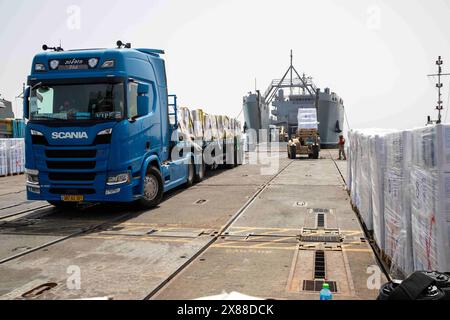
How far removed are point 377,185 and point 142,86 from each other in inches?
230

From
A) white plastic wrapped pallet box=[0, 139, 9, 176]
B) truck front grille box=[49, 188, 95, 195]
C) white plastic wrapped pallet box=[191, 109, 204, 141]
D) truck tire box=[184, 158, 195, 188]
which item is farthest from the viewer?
white plastic wrapped pallet box=[0, 139, 9, 176]

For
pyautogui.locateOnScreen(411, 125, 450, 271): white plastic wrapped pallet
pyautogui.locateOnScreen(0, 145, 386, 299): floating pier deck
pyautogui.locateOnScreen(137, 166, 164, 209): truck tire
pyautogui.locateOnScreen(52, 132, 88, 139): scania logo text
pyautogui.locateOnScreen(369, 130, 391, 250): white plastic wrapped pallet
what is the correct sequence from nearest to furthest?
pyautogui.locateOnScreen(411, 125, 450, 271): white plastic wrapped pallet < pyautogui.locateOnScreen(0, 145, 386, 299): floating pier deck < pyautogui.locateOnScreen(369, 130, 391, 250): white plastic wrapped pallet < pyautogui.locateOnScreen(52, 132, 88, 139): scania logo text < pyautogui.locateOnScreen(137, 166, 164, 209): truck tire

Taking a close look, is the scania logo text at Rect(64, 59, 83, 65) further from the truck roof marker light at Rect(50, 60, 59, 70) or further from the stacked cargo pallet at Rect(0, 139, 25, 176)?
the stacked cargo pallet at Rect(0, 139, 25, 176)

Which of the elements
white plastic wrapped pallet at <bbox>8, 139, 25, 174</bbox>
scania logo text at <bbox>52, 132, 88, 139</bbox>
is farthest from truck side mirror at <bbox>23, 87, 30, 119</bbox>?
white plastic wrapped pallet at <bbox>8, 139, 25, 174</bbox>

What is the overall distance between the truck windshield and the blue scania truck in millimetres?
21

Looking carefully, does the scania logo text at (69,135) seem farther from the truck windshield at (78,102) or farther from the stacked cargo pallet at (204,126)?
the stacked cargo pallet at (204,126)

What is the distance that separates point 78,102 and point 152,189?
2.83 metres

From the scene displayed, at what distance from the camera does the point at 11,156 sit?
71.4ft

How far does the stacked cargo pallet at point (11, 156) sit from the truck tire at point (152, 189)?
13150 millimetres

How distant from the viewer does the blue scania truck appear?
9.28m

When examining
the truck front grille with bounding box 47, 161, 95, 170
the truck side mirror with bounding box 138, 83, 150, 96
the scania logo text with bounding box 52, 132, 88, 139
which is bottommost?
the truck front grille with bounding box 47, 161, 95, 170

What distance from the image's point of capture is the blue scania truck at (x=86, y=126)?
365 inches
